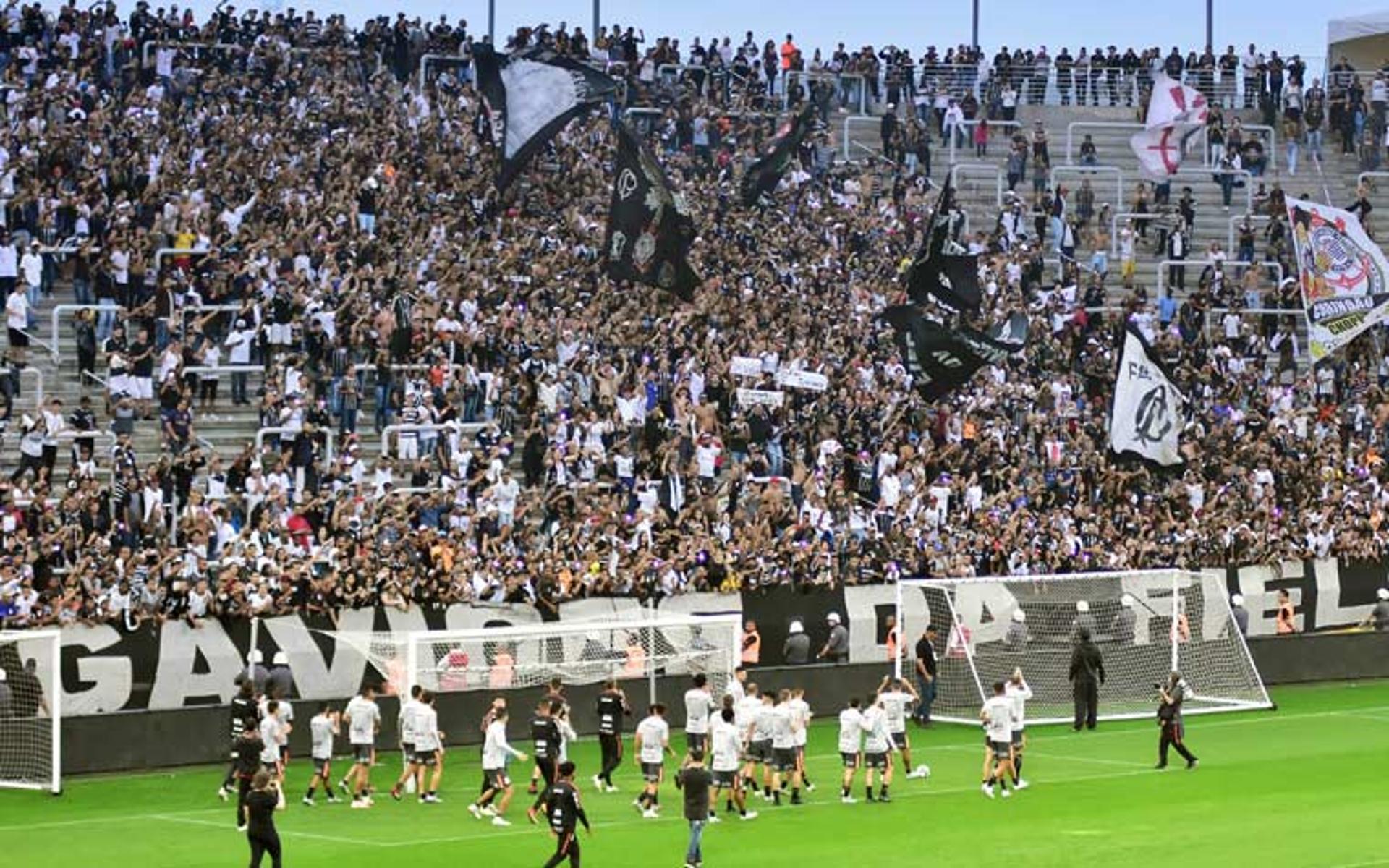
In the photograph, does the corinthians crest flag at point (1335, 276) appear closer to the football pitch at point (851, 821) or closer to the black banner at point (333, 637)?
the black banner at point (333, 637)

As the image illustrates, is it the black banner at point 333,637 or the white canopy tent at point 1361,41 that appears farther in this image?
the white canopy tent at point 1361,41

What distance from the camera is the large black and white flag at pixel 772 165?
5447 cm

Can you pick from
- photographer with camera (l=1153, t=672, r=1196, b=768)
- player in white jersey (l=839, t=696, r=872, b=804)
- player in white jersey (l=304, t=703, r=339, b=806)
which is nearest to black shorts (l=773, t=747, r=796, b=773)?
player in white jersey (l=839, t=696, r=872, b=804)

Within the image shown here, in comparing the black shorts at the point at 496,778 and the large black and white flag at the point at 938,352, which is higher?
the large black and white flag at the point at 938,352

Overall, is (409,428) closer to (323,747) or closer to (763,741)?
(323,747)

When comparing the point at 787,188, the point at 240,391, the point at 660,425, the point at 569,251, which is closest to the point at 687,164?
the point at 787,188

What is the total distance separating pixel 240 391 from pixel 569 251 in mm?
8703

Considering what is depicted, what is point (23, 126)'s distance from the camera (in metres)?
46.6

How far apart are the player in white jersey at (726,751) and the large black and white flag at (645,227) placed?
16.1m

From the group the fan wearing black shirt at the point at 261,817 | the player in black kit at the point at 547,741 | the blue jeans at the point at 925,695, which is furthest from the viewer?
the blue jeans at the point at 925,695

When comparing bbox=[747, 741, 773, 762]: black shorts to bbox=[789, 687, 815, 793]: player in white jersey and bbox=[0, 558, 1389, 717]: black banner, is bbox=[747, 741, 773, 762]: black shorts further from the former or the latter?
bbox=[0, 558, 1389, 717]: black banner

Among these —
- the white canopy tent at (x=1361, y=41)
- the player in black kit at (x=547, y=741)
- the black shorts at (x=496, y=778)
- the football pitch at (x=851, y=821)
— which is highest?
the white canopy tent at (x=1361, y=41)

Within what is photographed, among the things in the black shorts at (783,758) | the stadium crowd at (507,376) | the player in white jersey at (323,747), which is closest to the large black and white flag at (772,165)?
the stadium crowd at (507,376)

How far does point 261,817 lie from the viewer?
2655 cm
